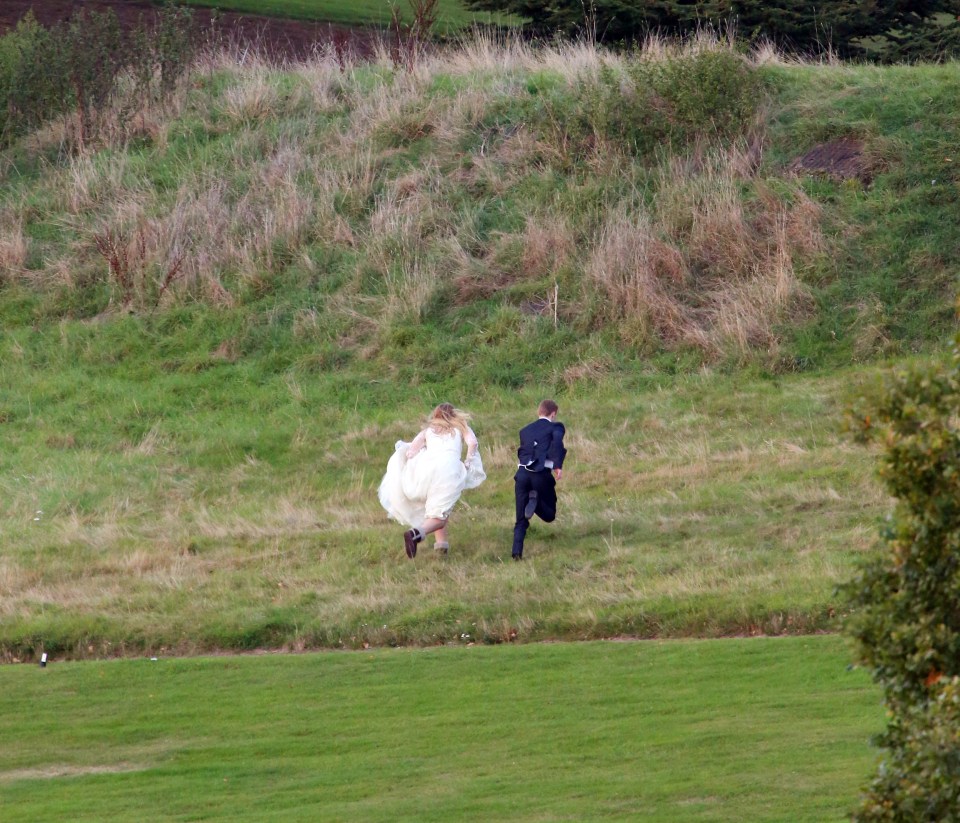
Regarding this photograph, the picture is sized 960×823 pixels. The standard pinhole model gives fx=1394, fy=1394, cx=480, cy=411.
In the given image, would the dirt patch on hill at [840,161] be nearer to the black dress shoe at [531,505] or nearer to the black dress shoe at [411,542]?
the black dress shoe at [531,505]

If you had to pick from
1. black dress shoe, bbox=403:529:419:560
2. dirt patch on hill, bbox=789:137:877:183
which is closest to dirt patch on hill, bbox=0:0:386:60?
dirt patch on hill, bbox=789:137:877:183

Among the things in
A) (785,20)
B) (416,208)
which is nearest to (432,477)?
(416,208)

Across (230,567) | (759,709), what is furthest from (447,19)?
(759,709)

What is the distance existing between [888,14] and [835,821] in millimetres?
26808

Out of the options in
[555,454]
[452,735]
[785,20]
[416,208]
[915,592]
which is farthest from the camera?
[785,20]

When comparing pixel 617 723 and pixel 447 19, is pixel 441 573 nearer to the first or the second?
pixel 617 723

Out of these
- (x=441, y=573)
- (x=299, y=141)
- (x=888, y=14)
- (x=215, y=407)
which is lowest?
(x=441, y=573)

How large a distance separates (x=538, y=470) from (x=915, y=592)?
9006 millimetres

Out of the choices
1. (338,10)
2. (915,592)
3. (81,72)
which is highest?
(338,10)

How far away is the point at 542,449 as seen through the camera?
44.7 ft

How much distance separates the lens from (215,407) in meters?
20.0

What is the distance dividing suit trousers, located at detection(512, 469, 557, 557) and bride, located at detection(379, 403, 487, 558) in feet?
1.64

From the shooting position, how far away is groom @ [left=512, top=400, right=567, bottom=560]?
44.8ft

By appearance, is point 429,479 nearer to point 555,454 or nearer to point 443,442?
point 443,442
